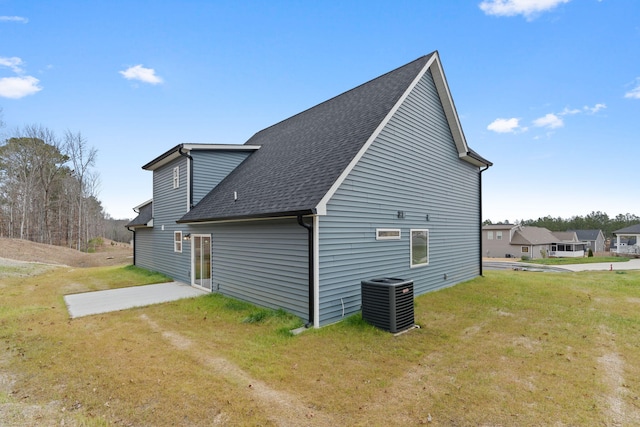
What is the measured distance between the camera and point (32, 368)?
444 cm

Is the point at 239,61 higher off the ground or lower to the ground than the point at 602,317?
higher

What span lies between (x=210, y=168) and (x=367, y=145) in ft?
23.7

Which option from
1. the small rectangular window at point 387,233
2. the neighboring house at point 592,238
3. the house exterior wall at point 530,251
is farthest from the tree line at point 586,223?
the small rectangular window at point 387,233

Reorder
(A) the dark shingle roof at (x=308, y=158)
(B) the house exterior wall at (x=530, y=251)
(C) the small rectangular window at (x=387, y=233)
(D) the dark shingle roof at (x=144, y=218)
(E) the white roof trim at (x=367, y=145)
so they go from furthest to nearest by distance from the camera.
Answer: (B) the house exterior wall at (x=530, y=251) < (D) the dark shingle roof at (x=144, y=218) < (C) the small rectangular window at (x=387, y=233) < (A) the dark shingle roof at (x=308, y=158) < (E) the white roof trim at (x=367, y=145)

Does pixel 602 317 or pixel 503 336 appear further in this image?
pixel 602 317

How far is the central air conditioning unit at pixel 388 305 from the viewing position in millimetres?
5844

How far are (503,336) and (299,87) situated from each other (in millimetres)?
16179

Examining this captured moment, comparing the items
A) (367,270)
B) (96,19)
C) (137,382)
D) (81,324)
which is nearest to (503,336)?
(367,270)

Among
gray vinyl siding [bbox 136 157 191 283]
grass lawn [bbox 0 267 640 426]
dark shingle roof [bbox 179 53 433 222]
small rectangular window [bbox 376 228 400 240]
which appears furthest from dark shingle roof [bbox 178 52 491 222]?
grass lawn [bbox 0 267 640 426]

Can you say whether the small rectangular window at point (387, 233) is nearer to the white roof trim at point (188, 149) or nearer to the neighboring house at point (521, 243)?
the white roof trim at point (188, 149)

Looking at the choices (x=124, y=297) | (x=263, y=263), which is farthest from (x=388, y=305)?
(x=124, y=297)

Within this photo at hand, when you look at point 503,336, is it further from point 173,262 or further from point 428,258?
point 173,262

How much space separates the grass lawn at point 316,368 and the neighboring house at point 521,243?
38.9 meters

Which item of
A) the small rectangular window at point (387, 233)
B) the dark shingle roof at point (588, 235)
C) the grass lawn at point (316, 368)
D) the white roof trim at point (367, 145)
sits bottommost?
the dark shingle roof at point (588, 235)
